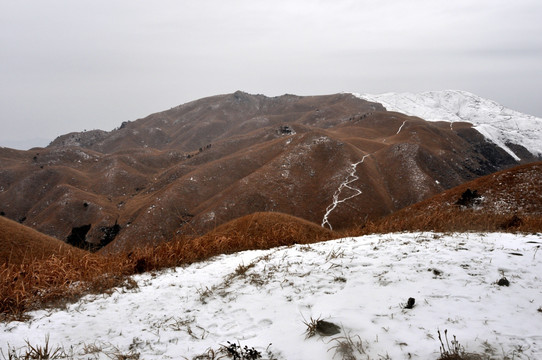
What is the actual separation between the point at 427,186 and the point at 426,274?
49751 millimetres

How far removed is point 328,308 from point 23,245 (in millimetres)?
9073

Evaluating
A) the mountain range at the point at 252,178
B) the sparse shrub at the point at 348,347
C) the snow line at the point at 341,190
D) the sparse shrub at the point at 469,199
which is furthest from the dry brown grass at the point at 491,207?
the snow line at the point at 341,190

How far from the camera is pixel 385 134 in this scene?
82125mm

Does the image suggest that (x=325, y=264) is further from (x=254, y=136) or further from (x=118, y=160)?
(x=118, y=160)

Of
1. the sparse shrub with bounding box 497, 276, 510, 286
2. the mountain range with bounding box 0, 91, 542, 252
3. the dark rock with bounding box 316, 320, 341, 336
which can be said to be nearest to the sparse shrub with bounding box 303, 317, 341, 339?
the dark rock with bounding box 316, 320, 341, 336

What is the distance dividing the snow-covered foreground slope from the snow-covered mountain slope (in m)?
106

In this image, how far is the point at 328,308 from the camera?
4.32 metres

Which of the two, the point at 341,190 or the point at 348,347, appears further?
the point at 341,190

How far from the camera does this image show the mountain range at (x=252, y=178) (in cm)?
4353

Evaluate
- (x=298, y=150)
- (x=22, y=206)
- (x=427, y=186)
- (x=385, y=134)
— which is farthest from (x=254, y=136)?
(x=22, y=206)

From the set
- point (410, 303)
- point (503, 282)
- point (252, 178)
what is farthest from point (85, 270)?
point (252, 178)

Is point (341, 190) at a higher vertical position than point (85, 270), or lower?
lower

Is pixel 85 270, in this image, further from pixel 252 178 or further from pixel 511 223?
pixel 252 178

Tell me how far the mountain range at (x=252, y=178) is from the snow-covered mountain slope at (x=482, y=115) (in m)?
1.28
